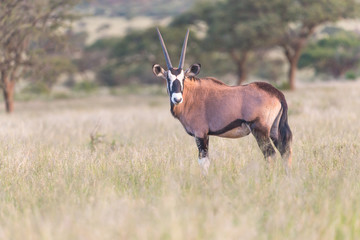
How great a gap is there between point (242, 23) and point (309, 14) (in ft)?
15.5

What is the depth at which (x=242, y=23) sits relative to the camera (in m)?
28.9

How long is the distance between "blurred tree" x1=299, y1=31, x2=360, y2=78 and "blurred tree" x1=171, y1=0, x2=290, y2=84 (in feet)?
52.5

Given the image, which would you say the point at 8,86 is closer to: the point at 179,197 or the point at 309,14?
the point at 179,197

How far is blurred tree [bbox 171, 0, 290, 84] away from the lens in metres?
27.4

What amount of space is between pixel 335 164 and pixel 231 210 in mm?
2398

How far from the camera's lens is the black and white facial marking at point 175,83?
5336mm

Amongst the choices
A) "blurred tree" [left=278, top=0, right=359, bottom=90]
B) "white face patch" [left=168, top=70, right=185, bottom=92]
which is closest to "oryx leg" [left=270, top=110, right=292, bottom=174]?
"white face patch" [left=168, top=70, right=185, bottom=92]

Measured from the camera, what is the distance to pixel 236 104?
5.63 m

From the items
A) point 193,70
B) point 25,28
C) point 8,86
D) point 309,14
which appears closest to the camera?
point 193,70

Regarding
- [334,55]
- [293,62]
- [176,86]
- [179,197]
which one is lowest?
[334,55]

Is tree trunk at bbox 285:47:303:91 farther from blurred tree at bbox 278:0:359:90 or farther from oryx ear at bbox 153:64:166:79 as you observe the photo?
oryx ear at bbox 153:64:166:79

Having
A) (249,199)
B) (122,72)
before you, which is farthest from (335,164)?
(122,72)

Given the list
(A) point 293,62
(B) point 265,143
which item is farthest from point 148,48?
(B) point 265,143

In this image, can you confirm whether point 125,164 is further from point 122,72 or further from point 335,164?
point 122,72
